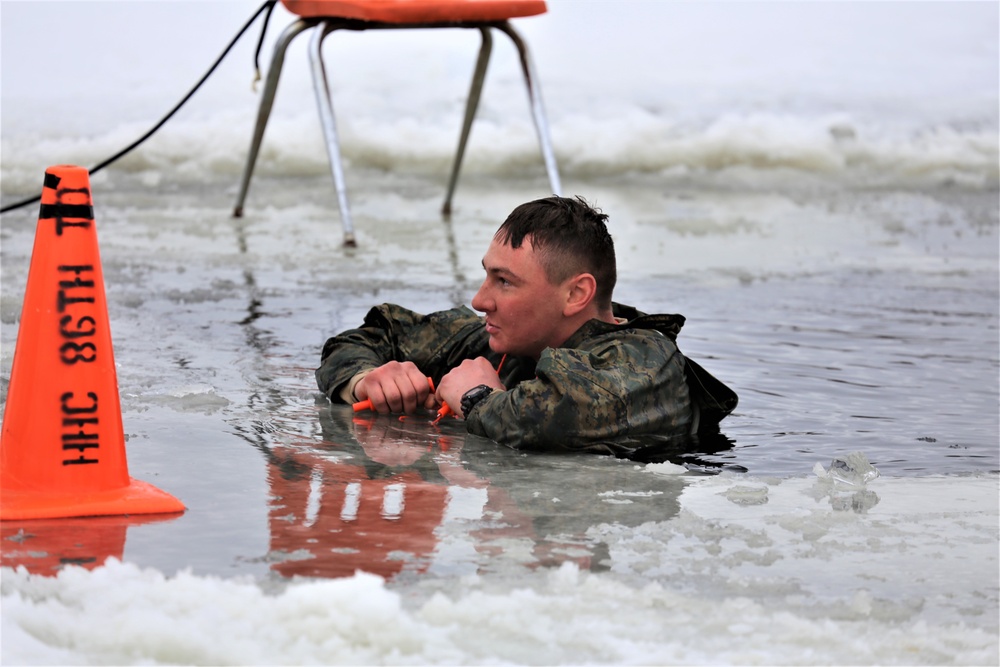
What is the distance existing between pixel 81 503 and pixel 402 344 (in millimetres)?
1575

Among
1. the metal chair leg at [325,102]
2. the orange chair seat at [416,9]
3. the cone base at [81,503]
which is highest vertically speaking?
the orange chair seat at [416,9]

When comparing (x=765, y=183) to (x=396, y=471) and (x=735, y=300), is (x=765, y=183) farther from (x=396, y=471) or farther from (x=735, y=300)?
(x=396, y=471)

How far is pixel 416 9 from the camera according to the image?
6.71 meters

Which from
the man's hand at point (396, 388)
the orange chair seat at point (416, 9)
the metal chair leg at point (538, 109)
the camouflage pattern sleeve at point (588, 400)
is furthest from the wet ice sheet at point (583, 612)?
the metal chair leg at point (538, 109)

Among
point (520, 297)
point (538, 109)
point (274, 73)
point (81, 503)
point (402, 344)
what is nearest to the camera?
point (81, 503)

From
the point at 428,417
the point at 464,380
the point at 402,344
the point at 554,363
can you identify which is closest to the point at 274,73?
the point at 402,344

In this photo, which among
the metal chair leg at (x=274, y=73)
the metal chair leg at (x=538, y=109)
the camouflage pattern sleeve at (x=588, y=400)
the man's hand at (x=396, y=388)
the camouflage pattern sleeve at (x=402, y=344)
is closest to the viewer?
the camouflage pattern sleeve at (x=588, y=400)

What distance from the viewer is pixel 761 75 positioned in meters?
15.8

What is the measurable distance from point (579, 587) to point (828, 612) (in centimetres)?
44

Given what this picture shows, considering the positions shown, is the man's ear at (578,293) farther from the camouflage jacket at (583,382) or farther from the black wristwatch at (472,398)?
the black wristwatch at (472,398)

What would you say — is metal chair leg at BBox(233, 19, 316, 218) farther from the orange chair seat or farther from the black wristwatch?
the black wristwatch

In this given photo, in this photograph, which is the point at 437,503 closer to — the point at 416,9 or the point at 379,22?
the point at 416,9

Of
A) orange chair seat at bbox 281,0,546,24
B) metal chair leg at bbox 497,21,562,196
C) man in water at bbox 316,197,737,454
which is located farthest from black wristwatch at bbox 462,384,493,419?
metal chair leg at bbox 497,21,562,196

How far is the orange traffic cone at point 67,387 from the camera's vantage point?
9.84 feet
